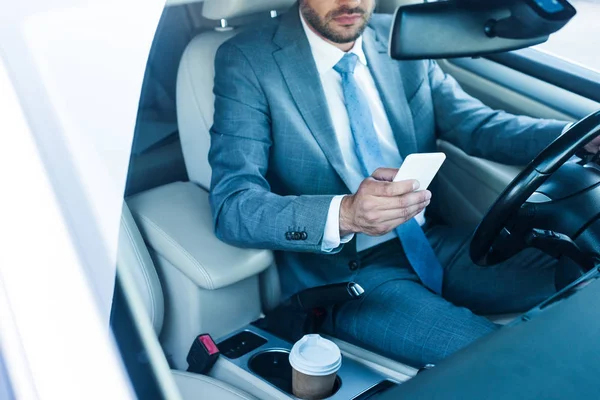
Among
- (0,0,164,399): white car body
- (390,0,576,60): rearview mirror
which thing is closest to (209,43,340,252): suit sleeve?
(390,0,576,60): rearview mirror

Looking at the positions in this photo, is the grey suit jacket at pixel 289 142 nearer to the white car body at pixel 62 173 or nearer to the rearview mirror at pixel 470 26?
the rearview mirror at pixel 470 26

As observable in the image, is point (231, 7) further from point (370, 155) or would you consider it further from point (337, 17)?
point (370, 155)

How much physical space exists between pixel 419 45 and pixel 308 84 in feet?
1.91

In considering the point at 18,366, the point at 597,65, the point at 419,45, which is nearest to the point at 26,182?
the point at 18,366

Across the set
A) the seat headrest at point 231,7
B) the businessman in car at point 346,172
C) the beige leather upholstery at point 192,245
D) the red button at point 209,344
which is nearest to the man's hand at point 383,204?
the businessman in car at point 346,172

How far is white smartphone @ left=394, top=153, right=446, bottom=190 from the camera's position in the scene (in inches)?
45.3

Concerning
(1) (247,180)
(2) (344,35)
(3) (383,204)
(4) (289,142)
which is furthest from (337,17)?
(3) (383,204)

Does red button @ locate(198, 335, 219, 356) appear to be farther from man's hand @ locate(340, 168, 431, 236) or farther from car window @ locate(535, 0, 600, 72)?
car window @ locate(535, 0, 600, 72)

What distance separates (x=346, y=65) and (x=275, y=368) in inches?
26.8

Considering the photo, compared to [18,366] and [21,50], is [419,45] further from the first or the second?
[18,366]

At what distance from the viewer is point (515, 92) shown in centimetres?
186

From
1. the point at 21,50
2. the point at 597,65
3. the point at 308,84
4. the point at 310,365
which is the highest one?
the point at 21,50

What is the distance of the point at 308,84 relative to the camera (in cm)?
154

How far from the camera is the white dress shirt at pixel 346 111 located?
1547 millimetres
